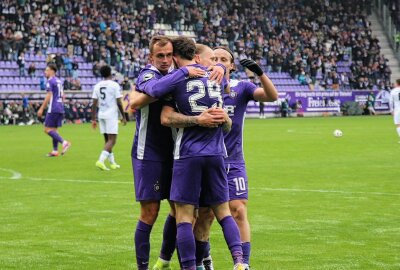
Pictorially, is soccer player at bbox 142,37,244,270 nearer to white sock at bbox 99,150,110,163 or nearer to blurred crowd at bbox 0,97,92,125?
white sock at bbox 99,150,110,163

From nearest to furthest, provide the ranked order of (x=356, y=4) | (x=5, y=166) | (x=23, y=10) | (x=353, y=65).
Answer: (x=5, y=166) < (x=23, y=10) < (x=353, y=65) < (x=356, y=4)

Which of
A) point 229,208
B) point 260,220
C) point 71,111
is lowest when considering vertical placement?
point 71,111

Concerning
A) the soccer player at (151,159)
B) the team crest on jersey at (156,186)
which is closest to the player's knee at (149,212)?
the soccer player at (151,159)

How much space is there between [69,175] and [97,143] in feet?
34.7

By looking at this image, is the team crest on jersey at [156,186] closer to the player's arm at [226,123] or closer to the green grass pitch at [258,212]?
the player's arm at [226,123]

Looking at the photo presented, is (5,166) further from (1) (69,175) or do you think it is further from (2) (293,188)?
(2) (293,188)

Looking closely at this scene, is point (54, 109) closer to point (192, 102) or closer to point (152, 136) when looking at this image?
point (152, 136)

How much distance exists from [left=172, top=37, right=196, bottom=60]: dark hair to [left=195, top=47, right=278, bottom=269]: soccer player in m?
0.65

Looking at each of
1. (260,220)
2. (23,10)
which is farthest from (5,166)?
(23,10)

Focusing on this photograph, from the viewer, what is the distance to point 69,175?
1853 centimetres

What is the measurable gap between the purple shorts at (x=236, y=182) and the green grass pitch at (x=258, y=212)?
0.79 meters

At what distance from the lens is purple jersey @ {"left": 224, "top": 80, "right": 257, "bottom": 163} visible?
8.71 meters

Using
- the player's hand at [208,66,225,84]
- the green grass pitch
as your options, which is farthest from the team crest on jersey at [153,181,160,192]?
the player's hand at [208,66,225,84]

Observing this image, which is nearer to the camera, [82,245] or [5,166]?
[82,245]
